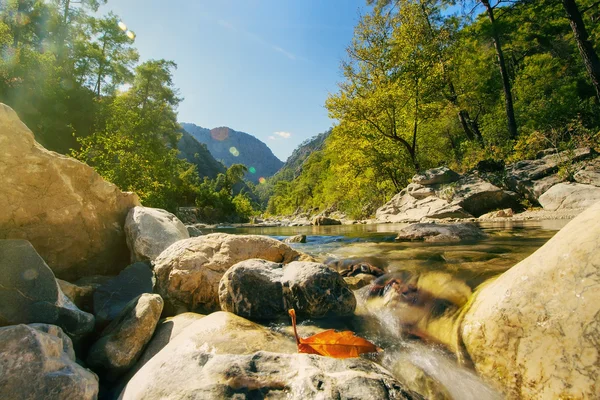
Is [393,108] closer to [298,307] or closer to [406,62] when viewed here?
[406,62]

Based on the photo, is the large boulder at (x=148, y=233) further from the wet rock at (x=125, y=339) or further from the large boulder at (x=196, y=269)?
the wet rock at (x=125, y=339)

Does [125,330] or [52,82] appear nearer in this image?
[125,330]

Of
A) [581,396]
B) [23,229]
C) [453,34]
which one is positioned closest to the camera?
[581,396]

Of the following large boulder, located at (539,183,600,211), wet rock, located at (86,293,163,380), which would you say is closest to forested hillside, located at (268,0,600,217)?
large boulder, located at (539,183,600,211)

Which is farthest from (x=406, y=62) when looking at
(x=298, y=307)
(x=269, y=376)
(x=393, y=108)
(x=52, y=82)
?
(x=52, y=82)

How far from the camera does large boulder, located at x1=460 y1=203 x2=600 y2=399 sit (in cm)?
177

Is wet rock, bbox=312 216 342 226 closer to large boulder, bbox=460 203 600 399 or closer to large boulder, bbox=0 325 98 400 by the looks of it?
large boulder, bbox=460 203 600 399

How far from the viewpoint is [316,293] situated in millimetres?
3215

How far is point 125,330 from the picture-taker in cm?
250

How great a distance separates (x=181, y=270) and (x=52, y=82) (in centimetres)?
3261

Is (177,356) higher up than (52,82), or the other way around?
(52,82)

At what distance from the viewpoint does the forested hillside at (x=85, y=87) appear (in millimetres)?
18547

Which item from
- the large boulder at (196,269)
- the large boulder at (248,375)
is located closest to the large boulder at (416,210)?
the large boulder at (196,269)

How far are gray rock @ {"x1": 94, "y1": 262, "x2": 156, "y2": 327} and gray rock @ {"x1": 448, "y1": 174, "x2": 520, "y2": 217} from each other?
13742mm
